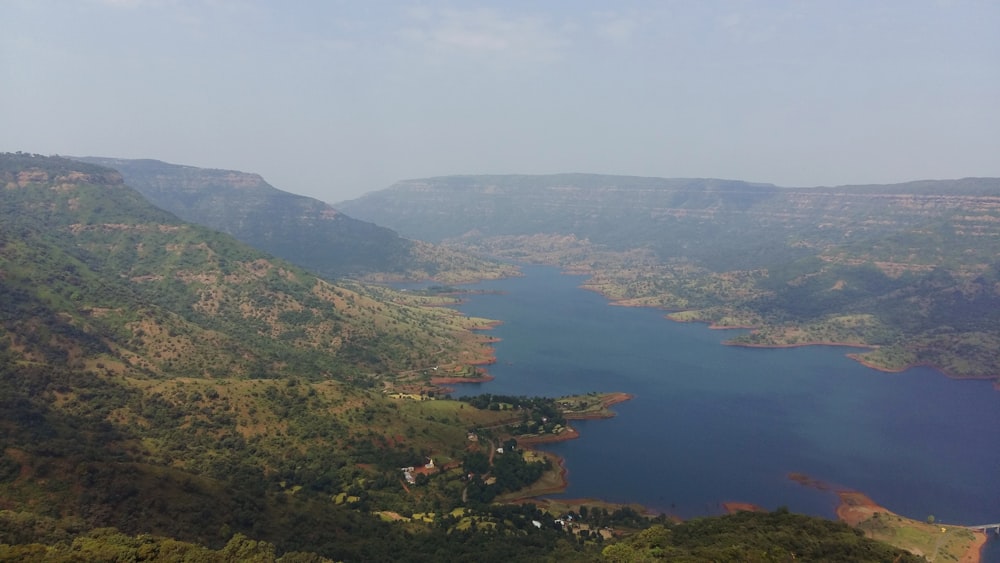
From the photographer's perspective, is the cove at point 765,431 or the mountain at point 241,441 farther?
the cove at point 765,431

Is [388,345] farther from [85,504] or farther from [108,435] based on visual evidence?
[85,504]

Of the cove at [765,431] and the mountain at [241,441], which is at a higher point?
the mountain at [241,441]

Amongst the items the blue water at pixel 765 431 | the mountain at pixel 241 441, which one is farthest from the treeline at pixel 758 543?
the blue water at pixel 765 431

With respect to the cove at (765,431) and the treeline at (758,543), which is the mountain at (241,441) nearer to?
the treeline at (758,543)

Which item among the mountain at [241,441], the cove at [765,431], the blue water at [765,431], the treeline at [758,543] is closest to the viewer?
the treeline at [758,543]

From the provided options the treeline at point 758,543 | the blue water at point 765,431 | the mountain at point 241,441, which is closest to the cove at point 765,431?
the blue water at point 765,431

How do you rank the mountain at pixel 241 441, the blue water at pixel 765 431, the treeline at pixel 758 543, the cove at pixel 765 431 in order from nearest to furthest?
the treeline at pixel 758 543
the mountain at pixel 241 441
the cove at pixel 765 431
the blue water at pixel 765 431

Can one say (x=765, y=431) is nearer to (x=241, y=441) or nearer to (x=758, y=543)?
(x=758, y=543)
